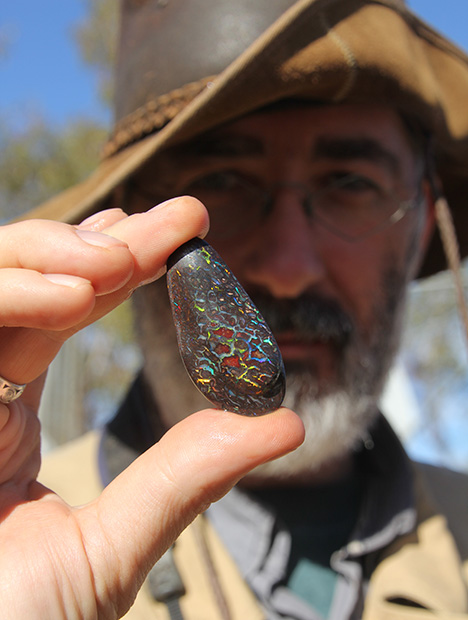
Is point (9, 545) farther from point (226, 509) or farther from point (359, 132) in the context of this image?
point (359, 132)

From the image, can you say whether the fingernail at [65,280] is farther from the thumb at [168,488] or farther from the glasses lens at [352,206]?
the glasses lens at [352,206]

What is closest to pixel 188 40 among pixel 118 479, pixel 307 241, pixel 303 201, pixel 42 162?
pixel 303 201

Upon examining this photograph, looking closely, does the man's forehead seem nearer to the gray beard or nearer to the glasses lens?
the glasses lens

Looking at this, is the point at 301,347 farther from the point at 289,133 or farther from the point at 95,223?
the point at 95,223

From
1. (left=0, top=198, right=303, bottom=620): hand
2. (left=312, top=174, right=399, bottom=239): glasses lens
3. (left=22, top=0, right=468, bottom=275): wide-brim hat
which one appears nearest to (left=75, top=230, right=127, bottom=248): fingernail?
(left=0, top=198, right=303, bottom=620): hand

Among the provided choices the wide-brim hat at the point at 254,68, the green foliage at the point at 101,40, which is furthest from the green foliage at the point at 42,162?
the wide-brim hat at the point at 254,68
